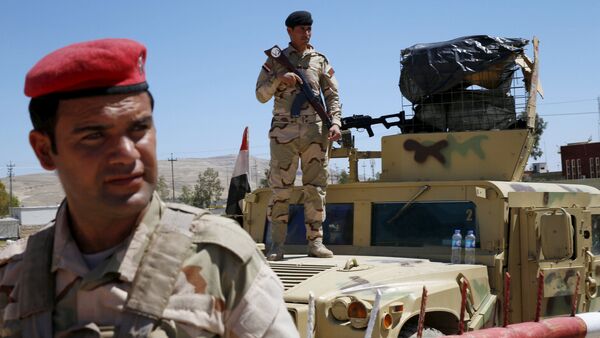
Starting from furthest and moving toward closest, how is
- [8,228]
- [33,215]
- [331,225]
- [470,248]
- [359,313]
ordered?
[33,215], [8,228], [331,225], [470,248], [359,313]

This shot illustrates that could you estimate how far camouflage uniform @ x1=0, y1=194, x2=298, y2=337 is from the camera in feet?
4.95

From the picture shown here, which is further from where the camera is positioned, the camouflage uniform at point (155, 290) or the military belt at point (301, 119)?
the military belt at point (301, 119)

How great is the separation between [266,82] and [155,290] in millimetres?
4128

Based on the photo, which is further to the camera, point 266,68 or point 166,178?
point 166,178

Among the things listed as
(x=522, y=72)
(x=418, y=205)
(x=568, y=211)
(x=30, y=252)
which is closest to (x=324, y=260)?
(x=418, y=205)

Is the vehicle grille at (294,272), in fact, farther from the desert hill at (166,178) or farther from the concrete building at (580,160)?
the desert hill at (166,178)

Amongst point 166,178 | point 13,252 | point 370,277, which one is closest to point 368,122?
point 370,277

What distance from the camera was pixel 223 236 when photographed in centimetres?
159

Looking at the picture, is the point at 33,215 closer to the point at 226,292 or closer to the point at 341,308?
the point at 341,308

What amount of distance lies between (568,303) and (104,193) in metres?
4.80

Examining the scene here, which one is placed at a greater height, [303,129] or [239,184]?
[303,129]

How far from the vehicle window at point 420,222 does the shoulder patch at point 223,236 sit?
13.2 ft

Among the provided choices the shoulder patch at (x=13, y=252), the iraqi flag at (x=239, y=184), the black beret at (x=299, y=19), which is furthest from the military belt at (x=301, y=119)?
the shoulder patch at (x=13, y=252)

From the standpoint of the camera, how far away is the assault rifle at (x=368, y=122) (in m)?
7.28
